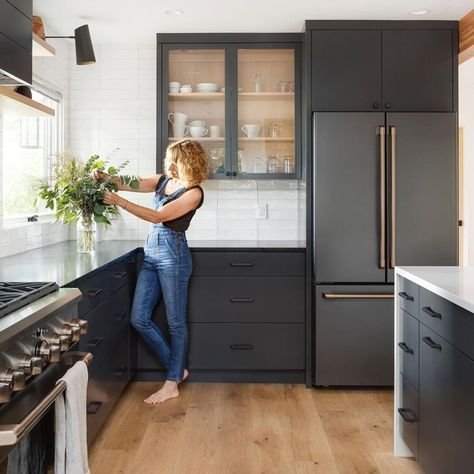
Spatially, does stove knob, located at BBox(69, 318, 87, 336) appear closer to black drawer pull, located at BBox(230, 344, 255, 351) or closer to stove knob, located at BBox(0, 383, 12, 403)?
stove knob, located at BBox(0, 383, 12, 403)

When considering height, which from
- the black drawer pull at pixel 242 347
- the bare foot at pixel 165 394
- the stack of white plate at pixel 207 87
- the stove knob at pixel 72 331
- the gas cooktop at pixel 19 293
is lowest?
the bare foot at pixel 165 394

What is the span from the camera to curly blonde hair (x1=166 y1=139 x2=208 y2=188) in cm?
370

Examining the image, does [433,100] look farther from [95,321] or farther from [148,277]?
[95,321]

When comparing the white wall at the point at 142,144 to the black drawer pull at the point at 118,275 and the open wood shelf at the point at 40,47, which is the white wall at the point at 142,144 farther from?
the open wood shelf at the point at 40,47

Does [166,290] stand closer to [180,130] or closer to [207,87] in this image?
[180,130]

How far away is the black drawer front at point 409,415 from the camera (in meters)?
2.60

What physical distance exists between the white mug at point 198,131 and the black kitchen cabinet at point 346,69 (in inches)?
32.1

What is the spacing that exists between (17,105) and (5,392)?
1.62 m

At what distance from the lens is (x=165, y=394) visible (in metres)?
3.74

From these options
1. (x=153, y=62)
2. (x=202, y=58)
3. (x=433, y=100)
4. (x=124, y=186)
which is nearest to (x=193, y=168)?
(x=124, y=186)

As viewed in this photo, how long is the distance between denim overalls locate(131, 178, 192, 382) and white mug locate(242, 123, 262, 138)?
32.3 inches

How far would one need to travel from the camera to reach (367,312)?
391 cm

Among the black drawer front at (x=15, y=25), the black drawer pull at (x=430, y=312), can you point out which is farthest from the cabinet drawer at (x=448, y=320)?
the black drawer front at (x=15, y=25)

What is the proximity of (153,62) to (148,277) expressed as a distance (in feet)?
5.63
